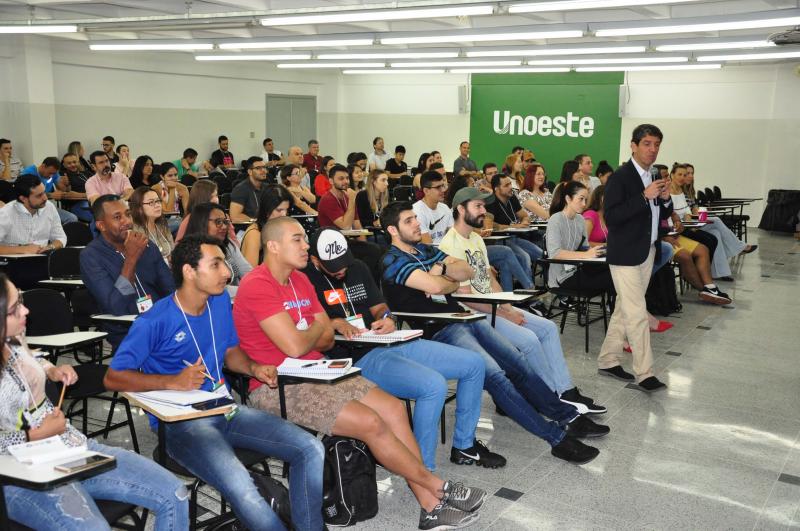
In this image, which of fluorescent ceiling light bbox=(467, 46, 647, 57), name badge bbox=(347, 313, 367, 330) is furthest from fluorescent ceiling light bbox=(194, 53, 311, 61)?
name badge bbox=(347, 313, 367, 330)

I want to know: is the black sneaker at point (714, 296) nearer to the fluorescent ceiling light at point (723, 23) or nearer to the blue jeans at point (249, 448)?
the fluorescent ceiling light at point (723, 23)

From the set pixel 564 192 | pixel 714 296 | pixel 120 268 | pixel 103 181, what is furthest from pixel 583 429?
pixel 103 181

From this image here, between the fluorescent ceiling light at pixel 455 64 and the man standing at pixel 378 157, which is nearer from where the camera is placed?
the fluorescent ceiling light at pixel 455 64

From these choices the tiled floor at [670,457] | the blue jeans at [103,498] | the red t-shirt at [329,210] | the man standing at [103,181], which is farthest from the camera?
the man standing at [103,181]

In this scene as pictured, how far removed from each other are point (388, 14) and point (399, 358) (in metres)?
4.88

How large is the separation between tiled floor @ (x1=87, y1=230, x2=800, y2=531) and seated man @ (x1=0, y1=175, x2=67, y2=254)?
8.34 feet

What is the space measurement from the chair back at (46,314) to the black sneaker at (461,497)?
2.04m

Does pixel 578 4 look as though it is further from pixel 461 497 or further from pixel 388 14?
pixel 461 497

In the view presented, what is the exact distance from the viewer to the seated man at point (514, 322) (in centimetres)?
417

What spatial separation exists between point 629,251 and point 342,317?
2.14m

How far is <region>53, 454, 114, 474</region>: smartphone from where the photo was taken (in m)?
2.00

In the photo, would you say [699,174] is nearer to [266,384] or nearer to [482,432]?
[482,432]

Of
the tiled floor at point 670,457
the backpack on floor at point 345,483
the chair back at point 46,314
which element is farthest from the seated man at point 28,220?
the backpack on floor at point 345,483

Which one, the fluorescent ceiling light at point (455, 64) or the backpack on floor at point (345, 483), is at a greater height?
the fluorescent ceiling light at point (455, 64)
